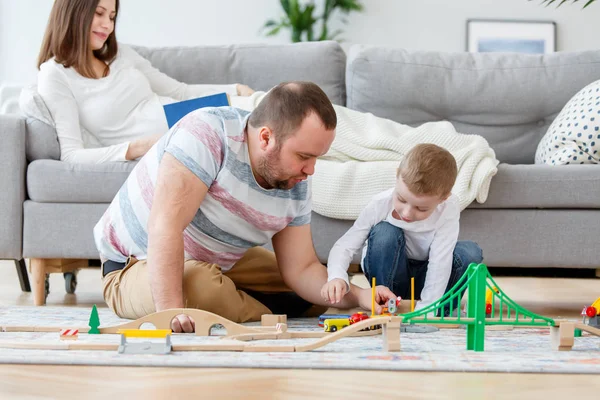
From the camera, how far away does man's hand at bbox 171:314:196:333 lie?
136cm

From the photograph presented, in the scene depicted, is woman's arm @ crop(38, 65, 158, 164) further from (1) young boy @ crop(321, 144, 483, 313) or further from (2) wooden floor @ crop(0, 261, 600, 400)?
(2) wooden floor @ crop(0, 261, 600, 400)

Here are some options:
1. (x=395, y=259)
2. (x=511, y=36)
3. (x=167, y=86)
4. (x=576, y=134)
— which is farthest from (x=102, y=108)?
(x=511, y=36)

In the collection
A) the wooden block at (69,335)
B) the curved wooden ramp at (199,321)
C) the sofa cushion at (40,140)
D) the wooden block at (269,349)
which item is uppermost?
the sofa cushion at (40,140)

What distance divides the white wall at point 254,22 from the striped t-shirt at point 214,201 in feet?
15.1

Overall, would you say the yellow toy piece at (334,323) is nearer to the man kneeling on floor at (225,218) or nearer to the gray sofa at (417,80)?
the man kneeling on floor at (225,218)

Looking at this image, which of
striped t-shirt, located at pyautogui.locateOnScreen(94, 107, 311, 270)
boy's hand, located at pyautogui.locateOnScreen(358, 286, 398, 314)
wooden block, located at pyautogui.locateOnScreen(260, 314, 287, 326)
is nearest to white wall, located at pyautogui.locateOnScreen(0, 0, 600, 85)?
striped t-shirt, located at pyautogui.locateOnScreen(94, 107, 311, 270)

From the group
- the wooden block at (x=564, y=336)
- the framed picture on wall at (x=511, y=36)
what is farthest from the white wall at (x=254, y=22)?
the wooden block at (x=564, y=336)

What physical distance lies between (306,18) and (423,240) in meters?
4.48

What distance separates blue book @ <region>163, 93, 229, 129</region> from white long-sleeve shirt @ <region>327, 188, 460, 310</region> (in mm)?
589

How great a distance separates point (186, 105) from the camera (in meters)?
2.13

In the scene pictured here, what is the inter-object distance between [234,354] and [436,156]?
66cm

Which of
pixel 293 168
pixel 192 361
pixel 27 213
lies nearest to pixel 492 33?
pixel 27 213

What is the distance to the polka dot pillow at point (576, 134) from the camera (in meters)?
2.26

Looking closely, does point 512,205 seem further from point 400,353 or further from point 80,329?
point 80,329
